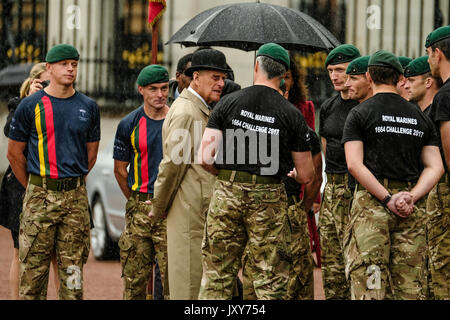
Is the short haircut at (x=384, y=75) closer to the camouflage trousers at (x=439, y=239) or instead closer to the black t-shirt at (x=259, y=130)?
the black t-shirt at (x=259, y=130)

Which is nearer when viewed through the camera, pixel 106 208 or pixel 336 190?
pixel 336 190

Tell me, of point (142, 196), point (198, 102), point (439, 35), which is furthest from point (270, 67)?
point (142, 196)

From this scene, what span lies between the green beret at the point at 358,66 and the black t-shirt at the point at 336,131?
1.33 ft

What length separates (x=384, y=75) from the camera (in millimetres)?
6172

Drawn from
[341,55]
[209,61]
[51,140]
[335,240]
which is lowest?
[335,240]

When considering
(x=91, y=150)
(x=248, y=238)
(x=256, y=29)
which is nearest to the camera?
(x=248, y=238)

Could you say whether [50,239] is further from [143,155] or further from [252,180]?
[252,180]

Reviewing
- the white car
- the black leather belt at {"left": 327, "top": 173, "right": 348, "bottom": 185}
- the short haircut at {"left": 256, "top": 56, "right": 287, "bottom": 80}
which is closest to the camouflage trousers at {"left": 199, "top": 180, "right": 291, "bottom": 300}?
the short haircut at {"left": 256, "top": 56, "right": 287, "bottom": 80}

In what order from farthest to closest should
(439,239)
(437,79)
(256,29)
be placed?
(256,29) → (437,79) → (439,239)

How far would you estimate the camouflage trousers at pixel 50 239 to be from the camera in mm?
6961

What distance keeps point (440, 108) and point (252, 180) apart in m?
1.53

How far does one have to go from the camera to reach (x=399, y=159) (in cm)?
604

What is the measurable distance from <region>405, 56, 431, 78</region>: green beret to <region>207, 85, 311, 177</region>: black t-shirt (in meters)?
1.50
